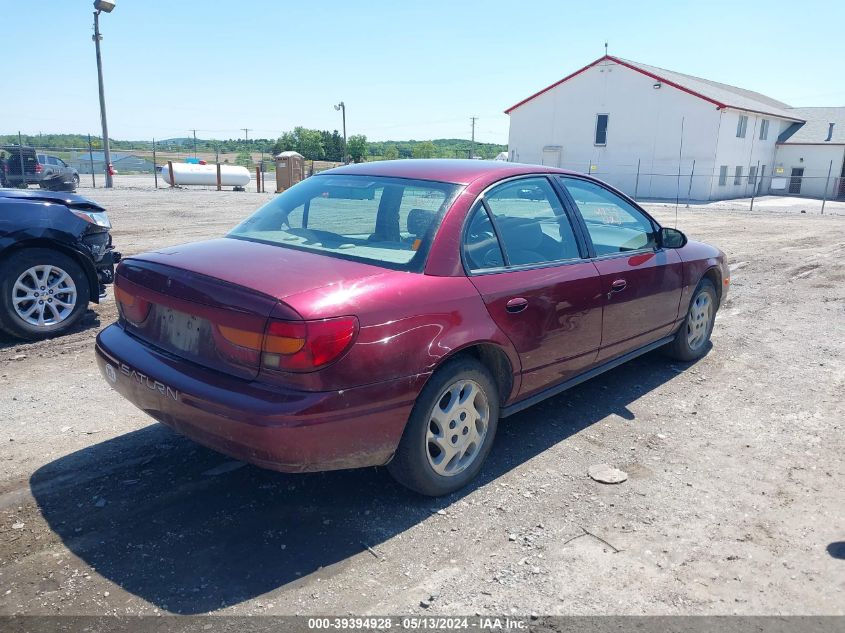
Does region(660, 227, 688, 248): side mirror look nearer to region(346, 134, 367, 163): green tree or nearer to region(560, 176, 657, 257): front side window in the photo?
region(560, 176, 657, 257): front side window

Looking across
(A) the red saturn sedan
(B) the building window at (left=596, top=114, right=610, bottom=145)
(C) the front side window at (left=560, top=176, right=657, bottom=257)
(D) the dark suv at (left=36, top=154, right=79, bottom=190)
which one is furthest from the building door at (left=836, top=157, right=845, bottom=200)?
(A) the red saturn sedan

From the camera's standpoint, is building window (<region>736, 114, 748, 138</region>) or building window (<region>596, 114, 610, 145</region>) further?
building window (<region>596, 114, 610, 145</region>)

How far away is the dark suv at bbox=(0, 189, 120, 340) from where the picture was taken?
18.0 ft

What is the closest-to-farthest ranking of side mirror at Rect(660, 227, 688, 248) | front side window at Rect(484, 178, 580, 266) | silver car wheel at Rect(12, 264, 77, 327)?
front side window at Rect(484, 178, 580, 266), side mirror at Rect(660, 227, 688, 248), silver car wheel at Rect(12, 264, 77, 327)

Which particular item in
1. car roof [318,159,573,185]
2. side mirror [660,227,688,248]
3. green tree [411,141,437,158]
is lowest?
side mirror [660,227,688,248]

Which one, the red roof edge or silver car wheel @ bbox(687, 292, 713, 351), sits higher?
the red roof edge

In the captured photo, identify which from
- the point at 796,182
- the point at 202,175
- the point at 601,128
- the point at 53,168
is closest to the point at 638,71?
the point at 601,128

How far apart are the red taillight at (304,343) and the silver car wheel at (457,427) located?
681mm

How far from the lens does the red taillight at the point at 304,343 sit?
2.64m

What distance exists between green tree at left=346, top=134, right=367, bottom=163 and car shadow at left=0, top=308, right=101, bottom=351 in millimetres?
64792

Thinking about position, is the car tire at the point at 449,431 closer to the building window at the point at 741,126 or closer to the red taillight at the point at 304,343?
the red taillight at the point at 304,343

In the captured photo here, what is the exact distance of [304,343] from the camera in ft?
8.64

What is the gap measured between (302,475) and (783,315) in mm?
6497

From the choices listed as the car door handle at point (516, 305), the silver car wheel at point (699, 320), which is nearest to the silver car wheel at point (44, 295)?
the car door handle at point (516, 305)
